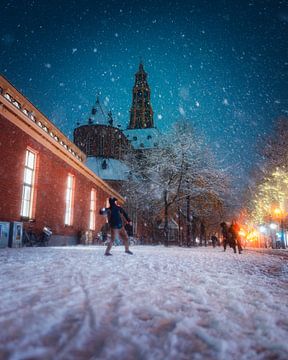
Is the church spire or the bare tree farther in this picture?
the church spire

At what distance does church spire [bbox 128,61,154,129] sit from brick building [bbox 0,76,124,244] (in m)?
73.8

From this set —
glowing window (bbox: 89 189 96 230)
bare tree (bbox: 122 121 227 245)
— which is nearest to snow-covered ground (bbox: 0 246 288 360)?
glowing window (bbox: 89 189 96 230)

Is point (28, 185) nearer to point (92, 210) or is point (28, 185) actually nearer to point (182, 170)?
point (92, 210)

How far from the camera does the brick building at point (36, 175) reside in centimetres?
1293

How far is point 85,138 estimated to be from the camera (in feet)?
Answer: 185

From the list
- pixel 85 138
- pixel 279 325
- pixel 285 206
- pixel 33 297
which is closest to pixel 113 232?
pixel 33 297

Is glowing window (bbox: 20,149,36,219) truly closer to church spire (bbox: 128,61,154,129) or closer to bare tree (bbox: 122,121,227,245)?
bare tree (bbox: 122,121,227,245)

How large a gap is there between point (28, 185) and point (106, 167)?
3904 cm

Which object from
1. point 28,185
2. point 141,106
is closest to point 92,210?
point 28,185

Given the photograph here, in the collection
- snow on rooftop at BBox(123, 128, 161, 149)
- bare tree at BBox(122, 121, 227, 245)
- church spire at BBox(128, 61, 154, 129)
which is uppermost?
church spire at BBox(128, 61, 154, 129)

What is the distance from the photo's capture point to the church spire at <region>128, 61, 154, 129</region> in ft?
314

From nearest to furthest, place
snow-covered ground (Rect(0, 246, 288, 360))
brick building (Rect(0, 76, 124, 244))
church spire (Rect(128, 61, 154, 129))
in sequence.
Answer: snow-covered ground (Rect(0, 246, 288, 360)) → brick building (Rect(0, 76, 124, 244)) → church spire (Rect(128, 61, 154, 129))

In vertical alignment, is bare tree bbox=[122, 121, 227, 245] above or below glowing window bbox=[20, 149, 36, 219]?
above

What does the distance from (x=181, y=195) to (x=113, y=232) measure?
62.0 feet
